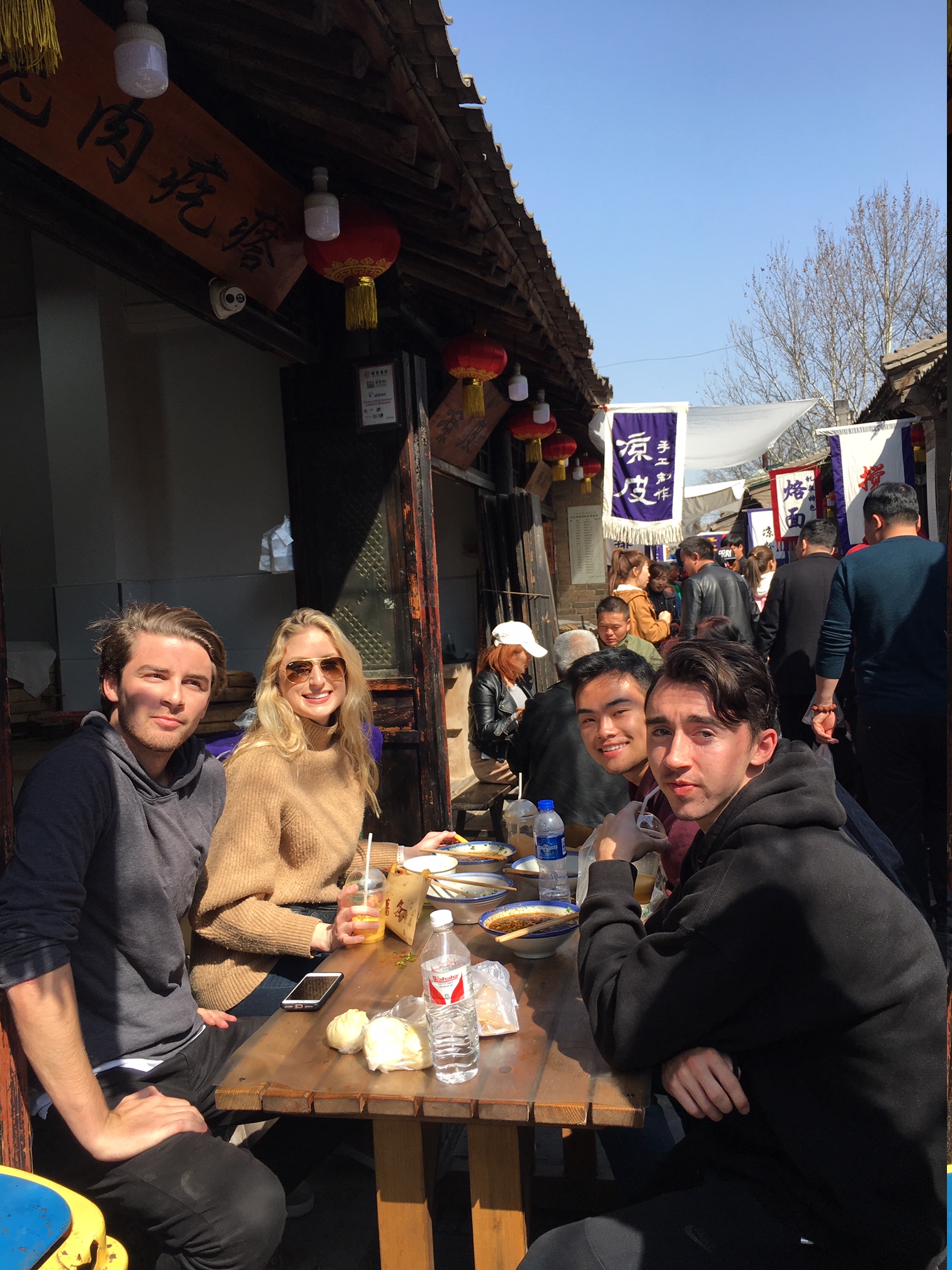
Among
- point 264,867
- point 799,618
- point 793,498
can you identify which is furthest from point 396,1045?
point 793,498

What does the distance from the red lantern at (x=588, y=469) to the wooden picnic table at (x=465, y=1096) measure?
10.4m

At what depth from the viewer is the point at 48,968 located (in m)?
1.84

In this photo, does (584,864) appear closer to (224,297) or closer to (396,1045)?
(396,1045)

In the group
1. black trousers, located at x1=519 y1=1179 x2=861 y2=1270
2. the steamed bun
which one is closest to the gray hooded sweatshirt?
the steamed bun

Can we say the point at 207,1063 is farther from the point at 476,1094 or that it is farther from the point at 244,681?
the point at 244,681

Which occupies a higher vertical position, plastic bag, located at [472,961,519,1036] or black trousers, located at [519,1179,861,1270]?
plastic bag, located at [472,961,519,1036]

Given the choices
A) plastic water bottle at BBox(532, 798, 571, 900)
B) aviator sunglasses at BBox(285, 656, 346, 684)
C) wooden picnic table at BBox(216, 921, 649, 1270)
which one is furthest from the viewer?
aviator sunglasses at BBox(285, 656, 346, 684)

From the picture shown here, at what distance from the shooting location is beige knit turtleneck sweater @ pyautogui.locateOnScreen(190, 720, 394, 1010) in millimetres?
2697

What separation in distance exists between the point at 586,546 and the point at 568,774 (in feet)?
28.2

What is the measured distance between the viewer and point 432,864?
3.16 metres

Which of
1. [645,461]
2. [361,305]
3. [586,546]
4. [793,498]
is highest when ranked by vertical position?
[361,305]

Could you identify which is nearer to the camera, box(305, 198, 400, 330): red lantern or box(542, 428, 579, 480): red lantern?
box(305, 198, 400, 330): red lantern

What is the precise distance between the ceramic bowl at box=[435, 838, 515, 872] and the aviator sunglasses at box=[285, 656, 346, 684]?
0.77 m

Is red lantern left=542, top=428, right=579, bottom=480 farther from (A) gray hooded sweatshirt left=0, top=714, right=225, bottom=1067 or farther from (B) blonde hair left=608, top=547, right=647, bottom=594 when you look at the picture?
(A) gray hooded sweatshirt left=0, top=714, right=225, bottom=1067
